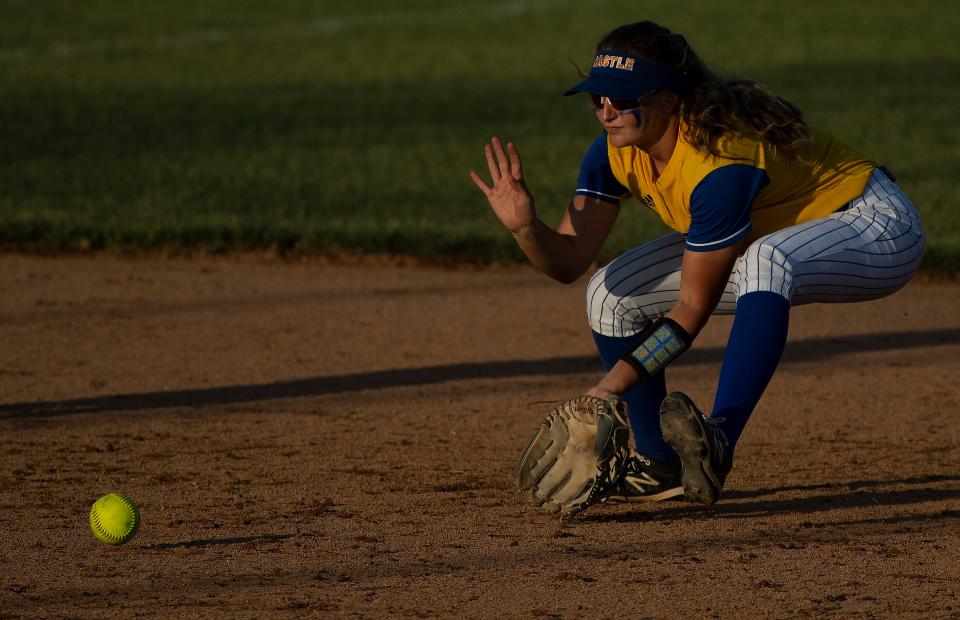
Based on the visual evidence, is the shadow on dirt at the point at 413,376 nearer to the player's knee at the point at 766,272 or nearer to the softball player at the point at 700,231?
the softball player at the point at 700,231

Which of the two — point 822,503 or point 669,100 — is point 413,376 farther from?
point 669,100

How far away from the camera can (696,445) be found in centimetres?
361

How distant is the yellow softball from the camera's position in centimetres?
385

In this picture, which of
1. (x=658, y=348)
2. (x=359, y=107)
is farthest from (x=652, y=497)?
(x=359, y=107)

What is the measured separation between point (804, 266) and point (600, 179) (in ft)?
2.47

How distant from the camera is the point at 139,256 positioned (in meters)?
8.31

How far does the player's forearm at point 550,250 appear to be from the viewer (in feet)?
13.9

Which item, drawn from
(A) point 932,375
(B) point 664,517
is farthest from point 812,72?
(B) point 664,517

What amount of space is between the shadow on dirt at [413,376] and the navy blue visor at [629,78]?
2218 mm

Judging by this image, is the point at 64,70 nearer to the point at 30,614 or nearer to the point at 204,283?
the point at 204,283

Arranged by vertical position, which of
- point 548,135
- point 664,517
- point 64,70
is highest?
point 64,70

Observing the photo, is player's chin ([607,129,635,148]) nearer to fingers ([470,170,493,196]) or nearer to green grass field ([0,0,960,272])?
fingers ([470,170,493,196])

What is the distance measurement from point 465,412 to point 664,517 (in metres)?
1.46

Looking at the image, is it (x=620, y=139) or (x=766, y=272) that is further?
(x=620, y=139)
